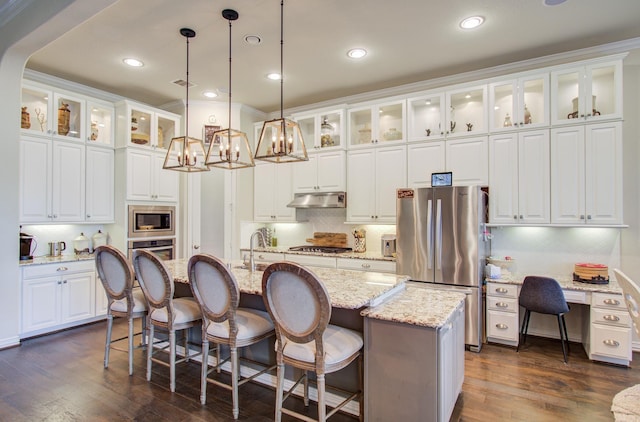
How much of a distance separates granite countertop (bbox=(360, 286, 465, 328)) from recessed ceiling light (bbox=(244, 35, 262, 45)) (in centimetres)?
280

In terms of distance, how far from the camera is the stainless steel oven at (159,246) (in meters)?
4.82

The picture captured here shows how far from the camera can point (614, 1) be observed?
2902 mm

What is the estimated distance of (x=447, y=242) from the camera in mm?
3859

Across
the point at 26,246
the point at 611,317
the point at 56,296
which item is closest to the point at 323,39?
the point at 611,317

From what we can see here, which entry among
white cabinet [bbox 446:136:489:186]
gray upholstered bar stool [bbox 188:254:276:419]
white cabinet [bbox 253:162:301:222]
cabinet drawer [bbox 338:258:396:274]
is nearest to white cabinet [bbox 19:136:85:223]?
white cabinet [bbox 253:162:301:222]

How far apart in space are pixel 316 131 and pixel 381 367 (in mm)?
3702

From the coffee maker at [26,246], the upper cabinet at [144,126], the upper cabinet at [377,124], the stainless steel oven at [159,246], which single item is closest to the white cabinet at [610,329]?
the upper cabinet at [377,124]

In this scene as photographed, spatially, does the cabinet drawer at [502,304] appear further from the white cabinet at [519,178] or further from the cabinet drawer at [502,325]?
the white cabinet at [519,178]

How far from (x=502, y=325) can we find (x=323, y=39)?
11.5 feet

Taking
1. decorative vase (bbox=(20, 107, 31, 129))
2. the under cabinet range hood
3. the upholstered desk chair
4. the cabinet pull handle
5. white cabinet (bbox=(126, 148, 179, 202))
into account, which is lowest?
the cabinet pull handle

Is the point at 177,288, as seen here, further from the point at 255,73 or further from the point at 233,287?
the point at 255,73

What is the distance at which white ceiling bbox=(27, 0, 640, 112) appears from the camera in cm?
303

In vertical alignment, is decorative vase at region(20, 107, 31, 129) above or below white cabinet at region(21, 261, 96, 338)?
above

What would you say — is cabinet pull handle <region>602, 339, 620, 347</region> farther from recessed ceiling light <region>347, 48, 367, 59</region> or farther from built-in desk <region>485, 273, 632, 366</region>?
recessed ceiling light <region>347, 48, 367, 59</region>
